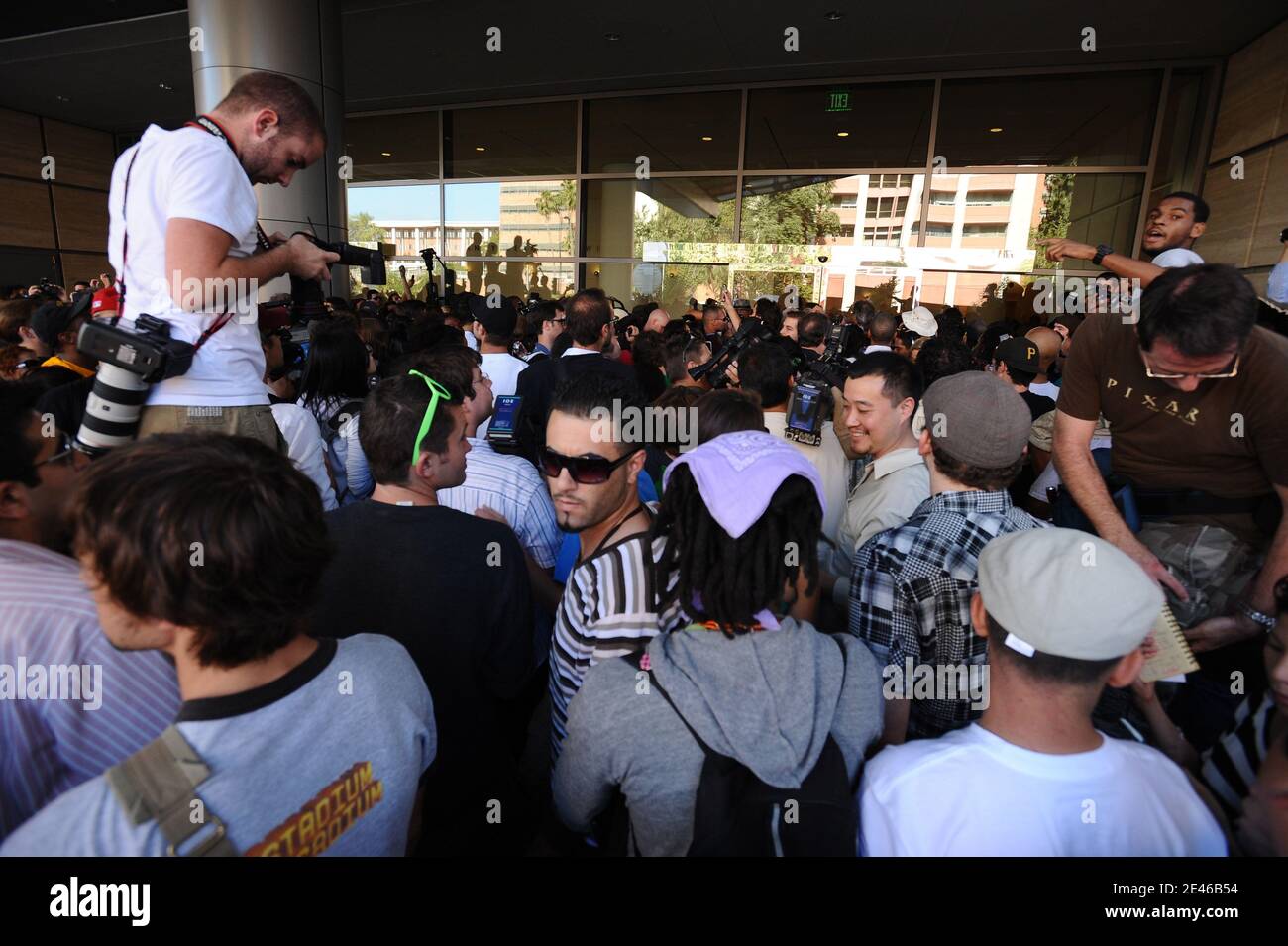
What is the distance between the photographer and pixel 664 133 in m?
11.2

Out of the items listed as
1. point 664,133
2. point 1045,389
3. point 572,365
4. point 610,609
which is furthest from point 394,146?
point 610,609

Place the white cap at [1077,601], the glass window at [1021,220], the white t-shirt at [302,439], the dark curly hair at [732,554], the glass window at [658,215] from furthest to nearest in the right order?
1. the glass window at [658,215]
2. the glass window at [1021,220]
3. the white t-shirt at [302,439]
4. the dark curly hair at [732,554]
5. the white cap at [1077,601]

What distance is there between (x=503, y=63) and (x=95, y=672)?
10.6 m

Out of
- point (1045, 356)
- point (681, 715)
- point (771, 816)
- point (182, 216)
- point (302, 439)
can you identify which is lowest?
point (771, 816)

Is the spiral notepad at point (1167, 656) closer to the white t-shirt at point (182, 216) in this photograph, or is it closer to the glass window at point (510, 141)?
the white t-shirt at point (182, 216)

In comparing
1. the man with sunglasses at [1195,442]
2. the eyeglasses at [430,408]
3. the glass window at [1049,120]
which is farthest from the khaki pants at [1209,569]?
the glass window at [1049,120]

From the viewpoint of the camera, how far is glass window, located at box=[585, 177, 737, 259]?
11.1 m

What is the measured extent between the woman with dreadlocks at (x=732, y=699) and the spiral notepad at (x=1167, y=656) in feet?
1.87

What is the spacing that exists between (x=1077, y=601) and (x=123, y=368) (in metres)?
2.23

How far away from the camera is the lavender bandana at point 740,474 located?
1325mm

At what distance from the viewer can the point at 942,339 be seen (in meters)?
4.11

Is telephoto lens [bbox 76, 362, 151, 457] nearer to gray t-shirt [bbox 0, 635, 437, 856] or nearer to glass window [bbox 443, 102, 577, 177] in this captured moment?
gray t-shirt [bbox 0, 635, 437, 856]

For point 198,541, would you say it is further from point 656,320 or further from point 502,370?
point 656,320
